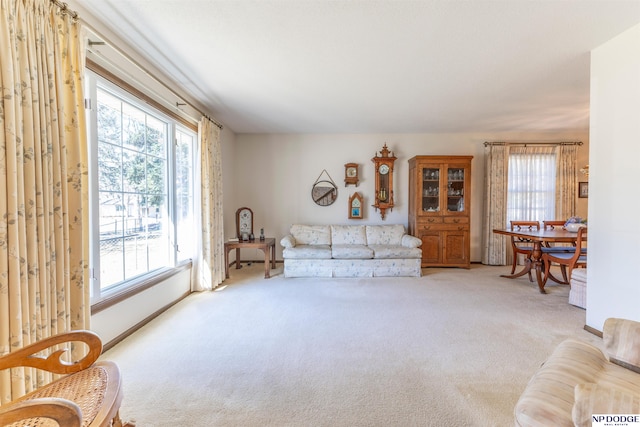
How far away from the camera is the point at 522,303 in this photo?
10.8 ft

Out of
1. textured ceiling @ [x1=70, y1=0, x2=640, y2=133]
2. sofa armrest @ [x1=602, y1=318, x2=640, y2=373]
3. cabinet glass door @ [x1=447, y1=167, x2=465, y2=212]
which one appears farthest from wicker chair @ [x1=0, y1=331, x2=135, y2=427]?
cabinet glass door @ [x1=447, y1=167, x2=465, y2=212]

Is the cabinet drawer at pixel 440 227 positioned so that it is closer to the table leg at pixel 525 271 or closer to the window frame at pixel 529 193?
the table leg at pixel 525 271

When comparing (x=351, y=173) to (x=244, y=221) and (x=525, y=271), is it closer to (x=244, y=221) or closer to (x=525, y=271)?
(x=244, y=221)

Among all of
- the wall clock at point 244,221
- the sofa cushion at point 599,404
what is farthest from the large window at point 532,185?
the sofa cushion at point 599,404

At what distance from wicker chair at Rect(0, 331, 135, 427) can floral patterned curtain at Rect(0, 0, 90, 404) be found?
35cm

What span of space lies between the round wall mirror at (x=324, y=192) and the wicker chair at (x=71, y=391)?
437 centimetres

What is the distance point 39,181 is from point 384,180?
4.81 m

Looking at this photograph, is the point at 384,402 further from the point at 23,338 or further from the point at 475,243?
the point at 475,243

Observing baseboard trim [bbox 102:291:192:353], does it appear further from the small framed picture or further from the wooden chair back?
the small framed picture

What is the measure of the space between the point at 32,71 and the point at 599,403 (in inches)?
110

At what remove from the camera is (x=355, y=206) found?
212 inches

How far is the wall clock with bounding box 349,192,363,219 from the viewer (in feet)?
17.6

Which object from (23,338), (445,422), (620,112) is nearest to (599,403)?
(445,422)

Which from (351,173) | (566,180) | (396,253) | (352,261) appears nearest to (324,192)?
Answer: (351,173)
